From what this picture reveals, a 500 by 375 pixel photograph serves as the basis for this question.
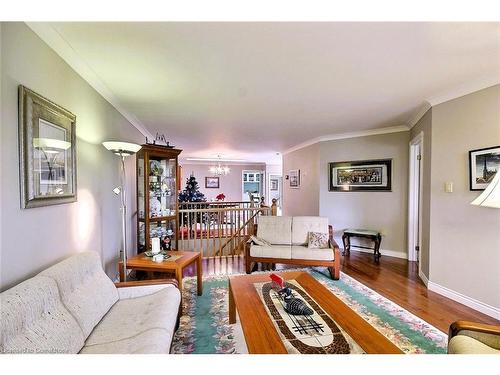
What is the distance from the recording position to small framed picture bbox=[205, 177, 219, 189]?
982cm

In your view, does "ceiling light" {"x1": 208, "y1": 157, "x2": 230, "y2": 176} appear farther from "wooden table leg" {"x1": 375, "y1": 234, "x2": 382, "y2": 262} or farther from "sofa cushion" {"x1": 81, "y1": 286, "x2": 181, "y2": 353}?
"sofa cushion" {"x1": 81, "y1": 286, "x2": 181, "y2": 353}

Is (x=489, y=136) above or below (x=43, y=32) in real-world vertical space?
below

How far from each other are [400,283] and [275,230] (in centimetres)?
181

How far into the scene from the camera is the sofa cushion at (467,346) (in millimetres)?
1219

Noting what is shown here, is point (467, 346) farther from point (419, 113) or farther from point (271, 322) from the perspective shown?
point (419, 113)

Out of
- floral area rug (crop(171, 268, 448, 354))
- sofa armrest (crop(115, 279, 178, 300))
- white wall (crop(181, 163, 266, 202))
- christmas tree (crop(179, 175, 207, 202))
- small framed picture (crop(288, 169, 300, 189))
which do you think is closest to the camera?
floral area rug (crop(171, 268, 448, 354))

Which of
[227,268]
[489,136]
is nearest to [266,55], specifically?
[489,136]

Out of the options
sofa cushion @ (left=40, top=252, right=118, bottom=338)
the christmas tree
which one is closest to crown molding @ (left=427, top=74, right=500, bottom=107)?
sofa cushion @ (left=40, top=252, right=118, bottom=338)

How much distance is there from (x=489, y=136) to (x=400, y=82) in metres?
1.01

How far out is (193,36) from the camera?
1.62 meters

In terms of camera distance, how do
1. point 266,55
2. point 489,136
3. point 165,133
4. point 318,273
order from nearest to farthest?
point 266,55 < point 489,136 < point 318,273 < point 165,133

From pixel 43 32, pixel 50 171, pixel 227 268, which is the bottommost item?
pixel 227 268

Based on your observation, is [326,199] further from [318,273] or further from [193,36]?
[193,36]

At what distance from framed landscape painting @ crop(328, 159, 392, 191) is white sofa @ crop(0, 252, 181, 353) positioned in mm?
3945
